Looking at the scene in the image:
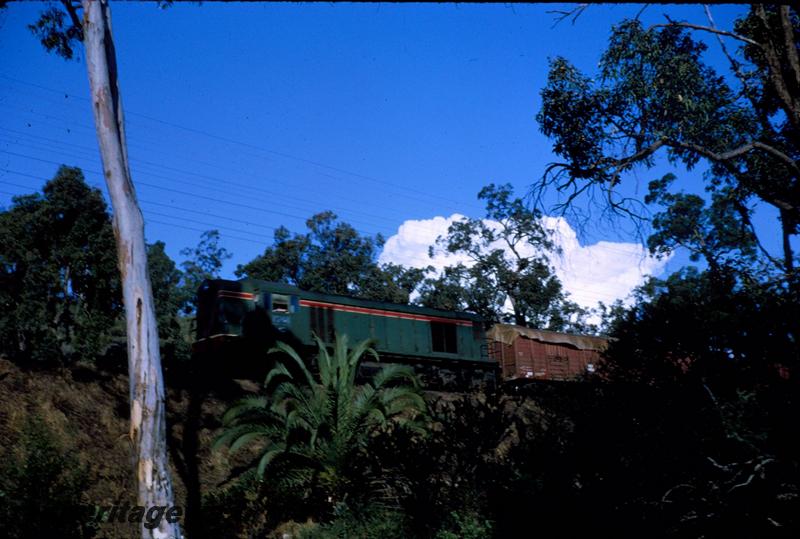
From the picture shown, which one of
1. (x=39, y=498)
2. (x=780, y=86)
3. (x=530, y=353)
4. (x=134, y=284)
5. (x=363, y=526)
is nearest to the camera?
(x=39, y=498)

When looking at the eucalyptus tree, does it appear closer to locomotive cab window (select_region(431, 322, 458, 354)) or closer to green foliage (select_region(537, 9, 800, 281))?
green foliage (select_region(537, 9, 800, 281))

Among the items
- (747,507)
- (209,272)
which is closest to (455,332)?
(747,507)

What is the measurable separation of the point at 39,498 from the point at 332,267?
1411 inches

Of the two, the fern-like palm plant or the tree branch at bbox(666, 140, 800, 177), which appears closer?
the tree branch at bbox(666, 140, 800, 177)

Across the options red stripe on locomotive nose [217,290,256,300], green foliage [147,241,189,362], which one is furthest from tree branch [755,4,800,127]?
green foliage [147,241,189,362]

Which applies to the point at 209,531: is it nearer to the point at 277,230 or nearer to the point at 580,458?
the point at 580,458

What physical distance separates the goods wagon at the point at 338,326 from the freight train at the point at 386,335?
32 millimetres

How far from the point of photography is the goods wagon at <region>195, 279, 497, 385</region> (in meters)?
19.5

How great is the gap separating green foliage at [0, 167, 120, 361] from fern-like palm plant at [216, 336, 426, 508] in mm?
17534

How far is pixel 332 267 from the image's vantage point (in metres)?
43.5

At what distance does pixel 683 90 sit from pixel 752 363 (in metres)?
6.98

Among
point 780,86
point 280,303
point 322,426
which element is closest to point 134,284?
point 322,426

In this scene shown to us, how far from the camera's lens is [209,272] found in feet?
153

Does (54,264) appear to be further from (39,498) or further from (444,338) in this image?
(39,498)
